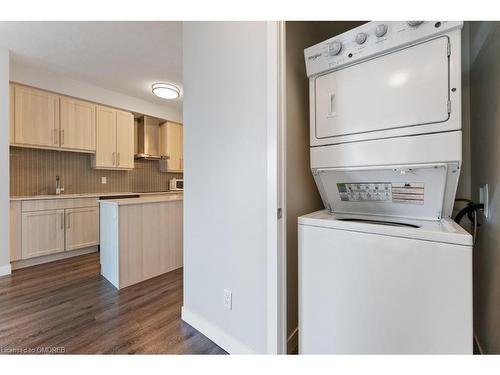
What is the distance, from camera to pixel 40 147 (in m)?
3.08

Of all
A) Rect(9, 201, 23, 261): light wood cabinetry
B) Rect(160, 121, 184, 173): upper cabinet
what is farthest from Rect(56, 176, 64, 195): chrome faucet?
Rect(160, 121, 184, 173): upper cabinet

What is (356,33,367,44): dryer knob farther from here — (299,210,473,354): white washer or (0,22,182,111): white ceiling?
(0,22,182,111): white ceiling

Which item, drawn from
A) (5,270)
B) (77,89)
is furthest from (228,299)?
(77,89)

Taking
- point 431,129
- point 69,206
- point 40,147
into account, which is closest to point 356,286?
point 431,129

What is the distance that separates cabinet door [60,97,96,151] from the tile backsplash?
36cm

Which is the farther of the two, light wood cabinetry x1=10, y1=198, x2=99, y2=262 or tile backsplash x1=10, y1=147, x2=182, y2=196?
tile backsplash x1=10, y1=147, x2=182, y2=196

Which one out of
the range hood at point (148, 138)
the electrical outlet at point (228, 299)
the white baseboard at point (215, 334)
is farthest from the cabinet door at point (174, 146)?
the electrical outlet at point (228, 299)

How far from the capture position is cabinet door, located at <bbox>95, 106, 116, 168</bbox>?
367 centimetres

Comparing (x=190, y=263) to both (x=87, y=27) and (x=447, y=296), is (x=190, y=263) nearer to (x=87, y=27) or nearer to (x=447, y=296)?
(x=447, y=296)

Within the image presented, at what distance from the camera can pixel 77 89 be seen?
3.39 metres

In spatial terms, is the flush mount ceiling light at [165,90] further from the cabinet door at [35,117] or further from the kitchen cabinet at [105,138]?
the cabinet door at [35,117]

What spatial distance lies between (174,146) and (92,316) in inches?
143

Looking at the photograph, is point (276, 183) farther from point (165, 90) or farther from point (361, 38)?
point (165, 90)

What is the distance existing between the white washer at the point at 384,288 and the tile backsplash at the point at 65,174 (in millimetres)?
3911
